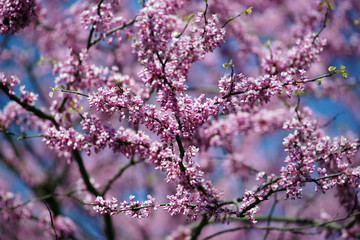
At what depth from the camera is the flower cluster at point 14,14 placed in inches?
159

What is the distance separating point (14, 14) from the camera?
4.11m

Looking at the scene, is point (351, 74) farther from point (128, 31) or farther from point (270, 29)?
point (128, 31)

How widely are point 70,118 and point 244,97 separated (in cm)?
283

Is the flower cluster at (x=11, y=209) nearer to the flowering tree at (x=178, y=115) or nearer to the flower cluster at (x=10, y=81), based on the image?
the flowering tree at (x=178, y=115)

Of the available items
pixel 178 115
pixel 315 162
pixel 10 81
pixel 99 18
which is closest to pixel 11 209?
pixel 10 81

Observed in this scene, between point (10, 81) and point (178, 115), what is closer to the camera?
point (178, 115)

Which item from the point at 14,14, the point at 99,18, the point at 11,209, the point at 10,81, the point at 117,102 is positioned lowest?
the point at 117,102

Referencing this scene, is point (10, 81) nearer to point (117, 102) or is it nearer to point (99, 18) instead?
point (99, 18)

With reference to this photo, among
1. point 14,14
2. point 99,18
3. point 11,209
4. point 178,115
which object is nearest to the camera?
point 178,115

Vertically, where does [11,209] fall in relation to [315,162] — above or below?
above

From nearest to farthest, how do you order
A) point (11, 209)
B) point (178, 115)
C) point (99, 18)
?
point (178, 115) → point (99, 18) → point (11, 209)

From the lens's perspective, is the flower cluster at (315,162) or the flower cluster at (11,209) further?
the flower cluster at (11,209)

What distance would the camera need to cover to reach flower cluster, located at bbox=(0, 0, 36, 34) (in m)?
4.04

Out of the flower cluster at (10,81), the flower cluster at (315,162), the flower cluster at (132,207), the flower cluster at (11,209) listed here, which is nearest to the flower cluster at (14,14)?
the flower cluster at (10,81)
